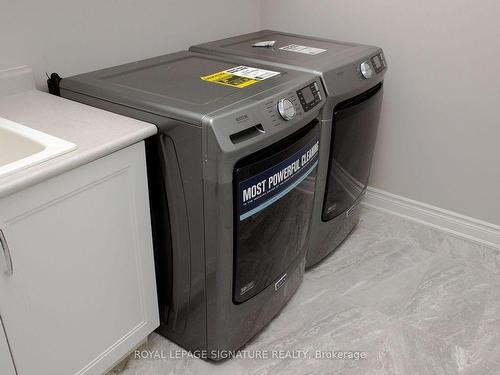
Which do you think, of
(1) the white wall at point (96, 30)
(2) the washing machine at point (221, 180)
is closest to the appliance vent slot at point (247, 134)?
(2) the washing machine at point (221, 180)

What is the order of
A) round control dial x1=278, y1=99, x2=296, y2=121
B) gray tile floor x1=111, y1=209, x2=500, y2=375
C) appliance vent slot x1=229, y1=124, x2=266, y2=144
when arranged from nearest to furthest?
appliance vent slot x1=229, y1=124, x2=266, y2=144, round control dial x1=278, y1=99, x2=296, y2=121, gray tile floor x1=111, y1=209, x2=500, y2=375

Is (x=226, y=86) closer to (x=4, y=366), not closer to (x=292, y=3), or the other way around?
(x=4, y=366)

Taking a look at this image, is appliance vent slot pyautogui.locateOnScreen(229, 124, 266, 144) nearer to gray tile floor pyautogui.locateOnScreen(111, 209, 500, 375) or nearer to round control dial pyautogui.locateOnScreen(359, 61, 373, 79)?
round control dial pyautogui.locateOnScreen(359, 61, 373, 79)

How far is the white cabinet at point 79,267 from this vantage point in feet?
3.59

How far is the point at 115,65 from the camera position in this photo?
183 centimetres

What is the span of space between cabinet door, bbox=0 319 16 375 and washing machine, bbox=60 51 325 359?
1.74 feet

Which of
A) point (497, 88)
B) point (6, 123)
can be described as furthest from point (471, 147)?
point (6, 123)

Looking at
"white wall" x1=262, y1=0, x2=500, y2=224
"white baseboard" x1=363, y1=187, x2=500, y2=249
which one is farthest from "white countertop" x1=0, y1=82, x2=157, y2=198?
"white baseboard" x1=363, y1=187, x2=500, y2=249

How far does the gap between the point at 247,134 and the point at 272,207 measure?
0.86ft

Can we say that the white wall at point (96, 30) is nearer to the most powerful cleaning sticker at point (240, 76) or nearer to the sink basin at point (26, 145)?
the sink basin at point (26, 145)

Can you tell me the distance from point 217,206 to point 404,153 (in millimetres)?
1348

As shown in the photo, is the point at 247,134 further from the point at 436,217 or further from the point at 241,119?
the point at 436,217

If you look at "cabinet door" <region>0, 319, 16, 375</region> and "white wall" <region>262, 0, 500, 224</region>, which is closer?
"cabinet door" <region>0, 319, 16, 375</region>

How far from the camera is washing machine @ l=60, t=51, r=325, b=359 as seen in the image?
49.7 inches
